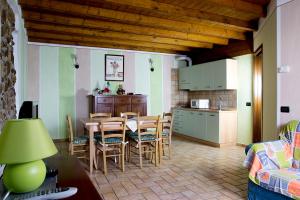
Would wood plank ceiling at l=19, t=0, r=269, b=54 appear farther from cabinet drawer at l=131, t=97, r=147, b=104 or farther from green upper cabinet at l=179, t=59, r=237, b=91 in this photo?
cabinet drawer at l=131, t=97, r=147, b=104

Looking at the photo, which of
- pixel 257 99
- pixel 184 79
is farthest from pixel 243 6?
pixel 184 79

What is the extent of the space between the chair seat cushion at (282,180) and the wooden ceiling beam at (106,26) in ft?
11.1

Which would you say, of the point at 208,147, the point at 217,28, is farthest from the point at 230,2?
the point at 208,147

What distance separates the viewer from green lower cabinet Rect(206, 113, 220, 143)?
16.9 feet

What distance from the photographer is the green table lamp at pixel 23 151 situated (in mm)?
992

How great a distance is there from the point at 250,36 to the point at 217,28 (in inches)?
32.6

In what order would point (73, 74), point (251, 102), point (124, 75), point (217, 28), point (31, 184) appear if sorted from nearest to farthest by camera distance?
point (31, 184) → point (217, 28) → point (251, 102) → point (73, 74) → point (124, 75)

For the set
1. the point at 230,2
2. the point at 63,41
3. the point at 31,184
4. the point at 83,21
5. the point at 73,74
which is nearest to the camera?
the point at 31,184

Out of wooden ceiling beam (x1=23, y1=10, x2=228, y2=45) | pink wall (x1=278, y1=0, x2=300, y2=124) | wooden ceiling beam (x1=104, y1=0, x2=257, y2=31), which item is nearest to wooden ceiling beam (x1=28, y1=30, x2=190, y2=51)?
wooden ceiling beam (x1=23, y1=10, x2=228, y2=45)

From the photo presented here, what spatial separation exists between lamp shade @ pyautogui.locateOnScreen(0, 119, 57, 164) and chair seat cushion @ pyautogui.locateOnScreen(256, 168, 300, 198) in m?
2.05

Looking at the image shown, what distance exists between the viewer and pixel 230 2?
3322 millimetres

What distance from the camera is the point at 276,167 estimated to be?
237 cm

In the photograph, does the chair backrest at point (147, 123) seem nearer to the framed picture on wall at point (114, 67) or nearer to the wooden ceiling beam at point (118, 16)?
the wooden ceiling beam at point (118, 16)

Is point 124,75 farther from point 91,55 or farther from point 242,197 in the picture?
point 242,197
